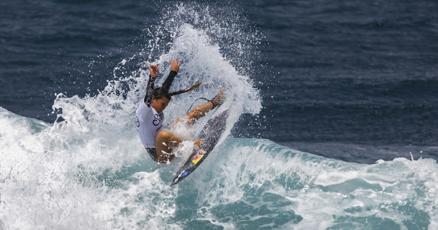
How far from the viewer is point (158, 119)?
651 inches

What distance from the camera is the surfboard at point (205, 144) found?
16344mm

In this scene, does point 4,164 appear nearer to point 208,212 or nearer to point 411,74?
point 208,212

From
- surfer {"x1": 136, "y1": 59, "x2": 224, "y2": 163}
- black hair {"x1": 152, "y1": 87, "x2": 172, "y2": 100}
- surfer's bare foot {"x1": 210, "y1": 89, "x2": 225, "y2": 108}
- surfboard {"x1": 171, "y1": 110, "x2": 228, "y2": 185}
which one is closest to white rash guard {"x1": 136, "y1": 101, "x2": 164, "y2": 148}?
surfer {"x1": 136, "y1": 59, "x2": 224, "y2": 163}

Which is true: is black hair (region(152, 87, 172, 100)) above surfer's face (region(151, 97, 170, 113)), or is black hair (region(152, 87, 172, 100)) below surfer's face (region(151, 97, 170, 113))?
above

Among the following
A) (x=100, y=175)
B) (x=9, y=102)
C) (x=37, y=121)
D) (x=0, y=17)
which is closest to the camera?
(x=100, y=175)

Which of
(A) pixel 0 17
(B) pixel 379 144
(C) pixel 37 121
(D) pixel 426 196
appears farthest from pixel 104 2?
(D) pixel 426 196

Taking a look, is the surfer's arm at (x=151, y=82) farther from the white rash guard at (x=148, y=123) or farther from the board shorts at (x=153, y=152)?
the board shorts at (x=153, y=152)

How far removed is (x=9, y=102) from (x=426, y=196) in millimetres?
11854

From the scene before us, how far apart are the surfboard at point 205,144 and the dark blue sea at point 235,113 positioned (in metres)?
0.20

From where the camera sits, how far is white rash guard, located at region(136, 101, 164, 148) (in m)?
16.5

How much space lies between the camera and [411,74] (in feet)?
80.8

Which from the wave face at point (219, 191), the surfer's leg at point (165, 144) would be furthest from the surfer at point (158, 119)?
the wave face at point (219, 191)

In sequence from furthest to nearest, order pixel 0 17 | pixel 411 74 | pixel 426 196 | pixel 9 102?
pixel 0 17
pixel 411 74
pixel 9 102
pixel 426 196

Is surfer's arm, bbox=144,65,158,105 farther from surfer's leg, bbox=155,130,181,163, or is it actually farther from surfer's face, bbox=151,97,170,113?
surfer's leg, bbox=155,130,181,163
